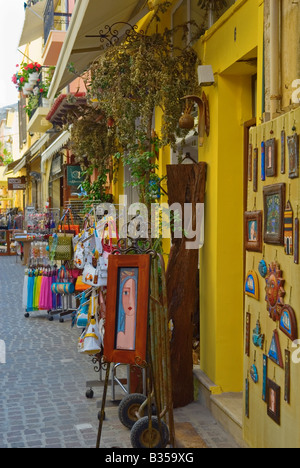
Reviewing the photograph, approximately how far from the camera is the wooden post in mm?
5809

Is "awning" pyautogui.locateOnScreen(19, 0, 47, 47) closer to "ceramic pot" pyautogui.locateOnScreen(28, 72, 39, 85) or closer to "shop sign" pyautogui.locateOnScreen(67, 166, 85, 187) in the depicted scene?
"ceramic pot" pyautogui.locateOnScreen(28, 72, 39, 85)

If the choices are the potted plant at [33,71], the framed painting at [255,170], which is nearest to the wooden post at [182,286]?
the framed painting at [255,170]

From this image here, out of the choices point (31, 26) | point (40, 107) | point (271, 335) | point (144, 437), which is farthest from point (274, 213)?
point (40, 107)

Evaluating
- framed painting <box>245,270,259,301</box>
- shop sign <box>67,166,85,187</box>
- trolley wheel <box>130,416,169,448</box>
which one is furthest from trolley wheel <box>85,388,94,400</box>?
shop sign <box>67,166,85,187</box>

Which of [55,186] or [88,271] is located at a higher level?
[55,186]

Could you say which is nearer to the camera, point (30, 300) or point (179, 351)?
point (179, 351)

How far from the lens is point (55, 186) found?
2314 centimetres

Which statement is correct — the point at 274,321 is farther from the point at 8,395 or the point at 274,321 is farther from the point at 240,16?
the point at 8,395

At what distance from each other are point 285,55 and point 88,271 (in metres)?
2.86

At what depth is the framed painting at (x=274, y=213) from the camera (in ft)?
12.0

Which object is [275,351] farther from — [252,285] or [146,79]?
[146,79]

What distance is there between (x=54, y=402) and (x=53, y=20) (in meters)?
13.4

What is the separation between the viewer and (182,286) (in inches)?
230

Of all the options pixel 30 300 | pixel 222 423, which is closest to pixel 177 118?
pixel 222 423
